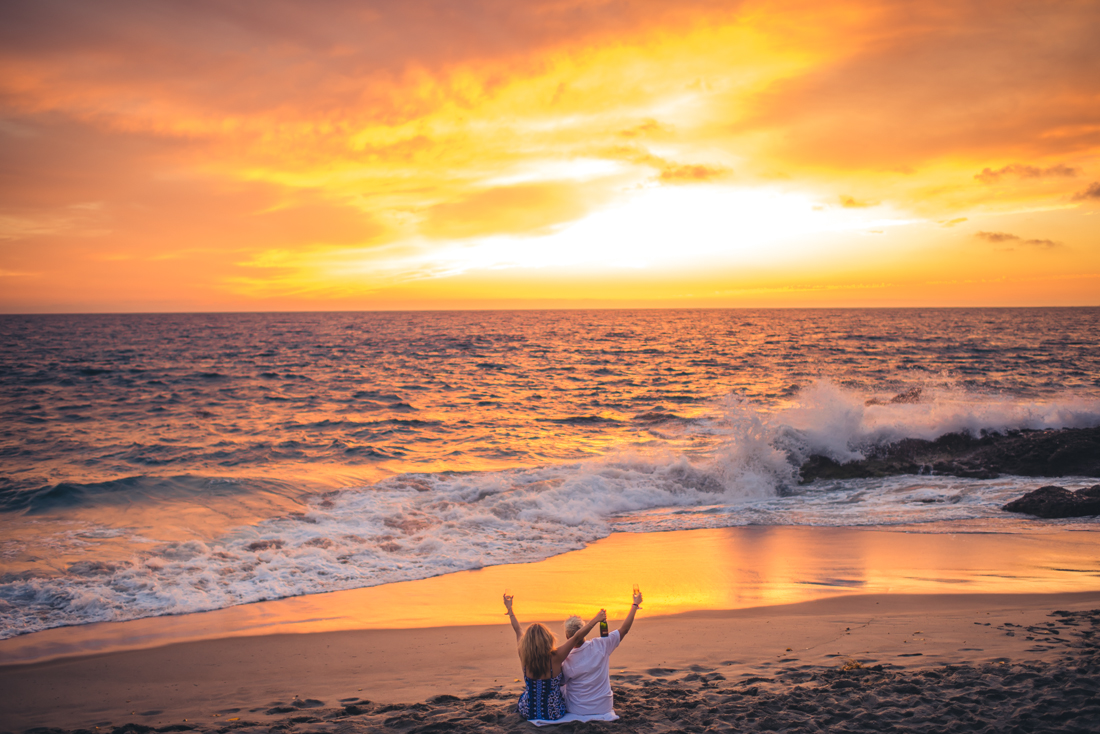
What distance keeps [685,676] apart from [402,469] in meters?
11.7

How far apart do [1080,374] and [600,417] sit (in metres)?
27.9

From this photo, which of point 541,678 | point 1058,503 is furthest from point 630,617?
point 1058,503

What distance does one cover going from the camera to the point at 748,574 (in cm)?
857

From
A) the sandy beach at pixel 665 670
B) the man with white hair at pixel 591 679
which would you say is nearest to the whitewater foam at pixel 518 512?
the sandy beach at pixel 665 670

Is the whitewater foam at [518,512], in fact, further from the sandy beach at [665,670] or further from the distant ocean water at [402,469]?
the sandy beach at [665,670]

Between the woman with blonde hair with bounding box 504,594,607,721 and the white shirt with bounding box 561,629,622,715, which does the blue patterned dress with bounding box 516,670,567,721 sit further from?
the white shirt with bounding box 561,629,622,715

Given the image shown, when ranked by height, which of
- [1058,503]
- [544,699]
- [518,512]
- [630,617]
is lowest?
[518,512]

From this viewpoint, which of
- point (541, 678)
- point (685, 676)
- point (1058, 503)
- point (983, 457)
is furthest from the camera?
point (983, 457)

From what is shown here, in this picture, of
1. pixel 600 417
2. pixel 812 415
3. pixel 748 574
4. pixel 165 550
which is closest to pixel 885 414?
pixel 812 415

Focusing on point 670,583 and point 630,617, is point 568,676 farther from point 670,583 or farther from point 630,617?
point 670,583

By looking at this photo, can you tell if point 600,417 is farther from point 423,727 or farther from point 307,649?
point 423,727

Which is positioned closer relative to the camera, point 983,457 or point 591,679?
point 591,679

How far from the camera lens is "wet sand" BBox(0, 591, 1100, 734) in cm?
463

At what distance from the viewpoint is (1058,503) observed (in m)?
10.7
